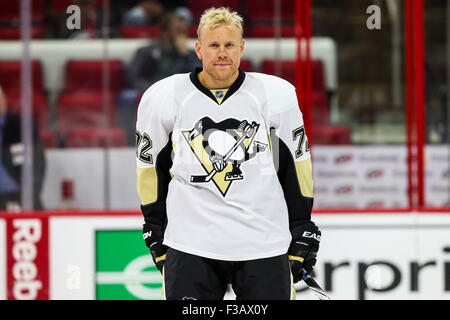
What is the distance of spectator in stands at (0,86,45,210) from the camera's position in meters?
4.25

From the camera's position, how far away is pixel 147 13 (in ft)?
14.5

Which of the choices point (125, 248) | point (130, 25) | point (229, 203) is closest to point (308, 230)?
point (229, 203)

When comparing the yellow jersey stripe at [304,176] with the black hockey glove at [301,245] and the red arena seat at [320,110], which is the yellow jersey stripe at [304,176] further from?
the red arena seat at [320,110]

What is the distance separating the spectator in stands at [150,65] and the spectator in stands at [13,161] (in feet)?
1.31

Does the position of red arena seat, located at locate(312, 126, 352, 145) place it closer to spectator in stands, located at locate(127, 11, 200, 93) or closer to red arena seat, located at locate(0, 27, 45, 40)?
spectator in stands, located at locate(127, 11, 200, 93)

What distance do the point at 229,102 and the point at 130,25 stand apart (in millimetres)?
1905

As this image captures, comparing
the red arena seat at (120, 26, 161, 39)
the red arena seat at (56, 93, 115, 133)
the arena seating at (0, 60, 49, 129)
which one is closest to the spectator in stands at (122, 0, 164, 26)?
the red arena seat at (120, 26, 161, 39)

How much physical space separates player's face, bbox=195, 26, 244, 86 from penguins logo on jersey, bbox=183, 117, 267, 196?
13 centimetres

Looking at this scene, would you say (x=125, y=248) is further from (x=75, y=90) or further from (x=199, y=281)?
(x=199, y=281)

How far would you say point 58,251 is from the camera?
4207 millimetres

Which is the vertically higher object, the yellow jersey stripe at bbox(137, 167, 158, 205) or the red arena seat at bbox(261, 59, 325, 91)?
the red arena seat at bbox(261, 59, 325, 91)

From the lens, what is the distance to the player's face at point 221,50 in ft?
8.30

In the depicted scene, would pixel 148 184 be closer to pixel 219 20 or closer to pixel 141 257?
pixel 219 20

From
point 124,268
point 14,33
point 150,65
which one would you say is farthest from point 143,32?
point 124,268
